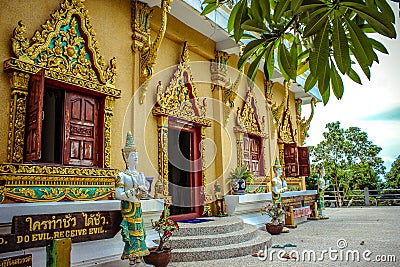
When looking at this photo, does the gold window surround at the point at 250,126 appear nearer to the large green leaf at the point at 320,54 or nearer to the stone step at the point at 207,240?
the stone step at the point at 207,240

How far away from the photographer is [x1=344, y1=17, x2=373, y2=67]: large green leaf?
1.26 metres

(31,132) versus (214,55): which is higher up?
(214,55)

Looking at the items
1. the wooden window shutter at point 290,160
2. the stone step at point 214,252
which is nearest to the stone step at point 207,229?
the stone step at point 214,252

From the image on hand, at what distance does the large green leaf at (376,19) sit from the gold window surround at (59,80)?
3.62 m

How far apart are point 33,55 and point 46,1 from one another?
29.4 inches

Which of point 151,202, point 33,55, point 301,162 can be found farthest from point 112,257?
point 301,162

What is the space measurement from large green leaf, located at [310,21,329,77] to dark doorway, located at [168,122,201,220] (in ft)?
17.5

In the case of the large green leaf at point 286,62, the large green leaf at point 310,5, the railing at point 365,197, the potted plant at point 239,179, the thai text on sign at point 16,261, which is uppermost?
the large green leaf at point 310,5

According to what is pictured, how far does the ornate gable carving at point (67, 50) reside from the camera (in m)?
4.04

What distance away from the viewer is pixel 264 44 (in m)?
1.66

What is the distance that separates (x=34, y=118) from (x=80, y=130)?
2.78ft

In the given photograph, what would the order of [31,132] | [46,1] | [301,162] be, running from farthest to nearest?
1. [301,162]
2. [46,1]
3. [31,132]

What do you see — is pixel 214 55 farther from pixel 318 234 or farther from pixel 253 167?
pixel 318 234

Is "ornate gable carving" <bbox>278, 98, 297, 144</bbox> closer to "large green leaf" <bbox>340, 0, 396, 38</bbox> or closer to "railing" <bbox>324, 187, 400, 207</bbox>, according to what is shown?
"railing" <bbox>324, 187, 400, 207</bbox>
